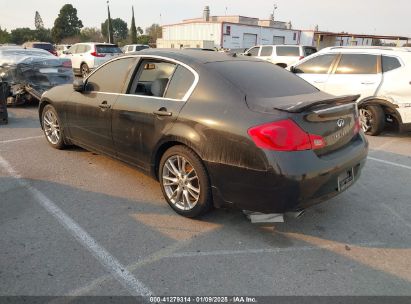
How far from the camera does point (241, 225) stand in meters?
3.65

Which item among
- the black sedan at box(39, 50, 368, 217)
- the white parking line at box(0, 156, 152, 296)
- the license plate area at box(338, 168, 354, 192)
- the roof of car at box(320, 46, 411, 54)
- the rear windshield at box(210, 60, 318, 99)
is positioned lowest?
the white parking line at box(0, 156, 152, 296)

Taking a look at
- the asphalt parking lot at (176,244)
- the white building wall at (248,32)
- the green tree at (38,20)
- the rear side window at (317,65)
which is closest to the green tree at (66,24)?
the green tree at (38,20)

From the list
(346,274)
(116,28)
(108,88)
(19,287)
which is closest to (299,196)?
(346,274)

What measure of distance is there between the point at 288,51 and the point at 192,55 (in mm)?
14734

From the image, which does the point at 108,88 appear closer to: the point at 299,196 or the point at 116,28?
the point at 299,196

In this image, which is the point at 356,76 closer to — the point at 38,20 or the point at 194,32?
the point at 194,32

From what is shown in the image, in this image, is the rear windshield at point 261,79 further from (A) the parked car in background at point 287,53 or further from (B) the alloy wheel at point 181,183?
(A) the parked car in background at point 287,53

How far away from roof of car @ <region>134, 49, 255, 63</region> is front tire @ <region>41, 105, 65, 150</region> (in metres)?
2.03

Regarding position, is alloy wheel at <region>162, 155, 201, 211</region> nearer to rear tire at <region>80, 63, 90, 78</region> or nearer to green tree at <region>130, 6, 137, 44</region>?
rear tire at <region>80, 63, 90, 78</region>

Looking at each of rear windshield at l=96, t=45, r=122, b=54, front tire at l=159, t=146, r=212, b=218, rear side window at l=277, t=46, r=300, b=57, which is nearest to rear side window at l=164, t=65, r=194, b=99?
front tire at l=159, t=146, r=212, b=218

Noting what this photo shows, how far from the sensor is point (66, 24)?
74.8 metres

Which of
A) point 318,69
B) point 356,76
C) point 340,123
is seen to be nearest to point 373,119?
point 356,76

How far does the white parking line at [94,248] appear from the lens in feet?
→ 8.95

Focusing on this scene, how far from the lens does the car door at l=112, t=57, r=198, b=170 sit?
3764mm
